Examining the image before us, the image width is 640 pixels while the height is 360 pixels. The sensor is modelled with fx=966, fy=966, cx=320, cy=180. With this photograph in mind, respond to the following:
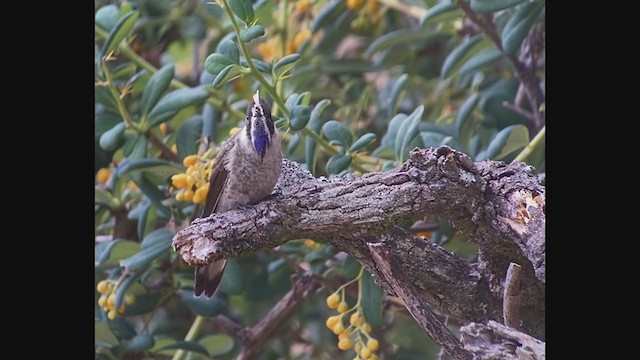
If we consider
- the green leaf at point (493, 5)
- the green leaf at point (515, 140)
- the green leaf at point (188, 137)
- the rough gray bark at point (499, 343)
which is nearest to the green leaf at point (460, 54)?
the green leaf at point (493, 5)

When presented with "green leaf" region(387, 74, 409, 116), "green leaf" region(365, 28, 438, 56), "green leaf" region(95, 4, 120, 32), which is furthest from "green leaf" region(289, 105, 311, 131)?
"green leaf" region(365, 28, 438, 56)

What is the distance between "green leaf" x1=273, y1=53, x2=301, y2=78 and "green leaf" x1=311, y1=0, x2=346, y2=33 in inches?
33.2

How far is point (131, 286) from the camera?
2234mm

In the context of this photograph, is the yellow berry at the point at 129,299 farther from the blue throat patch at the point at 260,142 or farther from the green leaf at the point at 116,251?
the blue throat patch at the point at 260,142

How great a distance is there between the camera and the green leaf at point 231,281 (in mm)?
2230

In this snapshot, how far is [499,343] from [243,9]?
0.76m

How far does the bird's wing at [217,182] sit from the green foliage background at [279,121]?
0.13 metres

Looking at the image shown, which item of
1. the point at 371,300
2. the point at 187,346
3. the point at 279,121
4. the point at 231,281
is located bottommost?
the point at 187,346

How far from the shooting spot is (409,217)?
5.09 feet

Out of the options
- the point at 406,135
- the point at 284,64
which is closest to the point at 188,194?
the point at 284,64

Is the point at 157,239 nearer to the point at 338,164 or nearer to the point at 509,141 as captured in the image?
the point at 338,164
